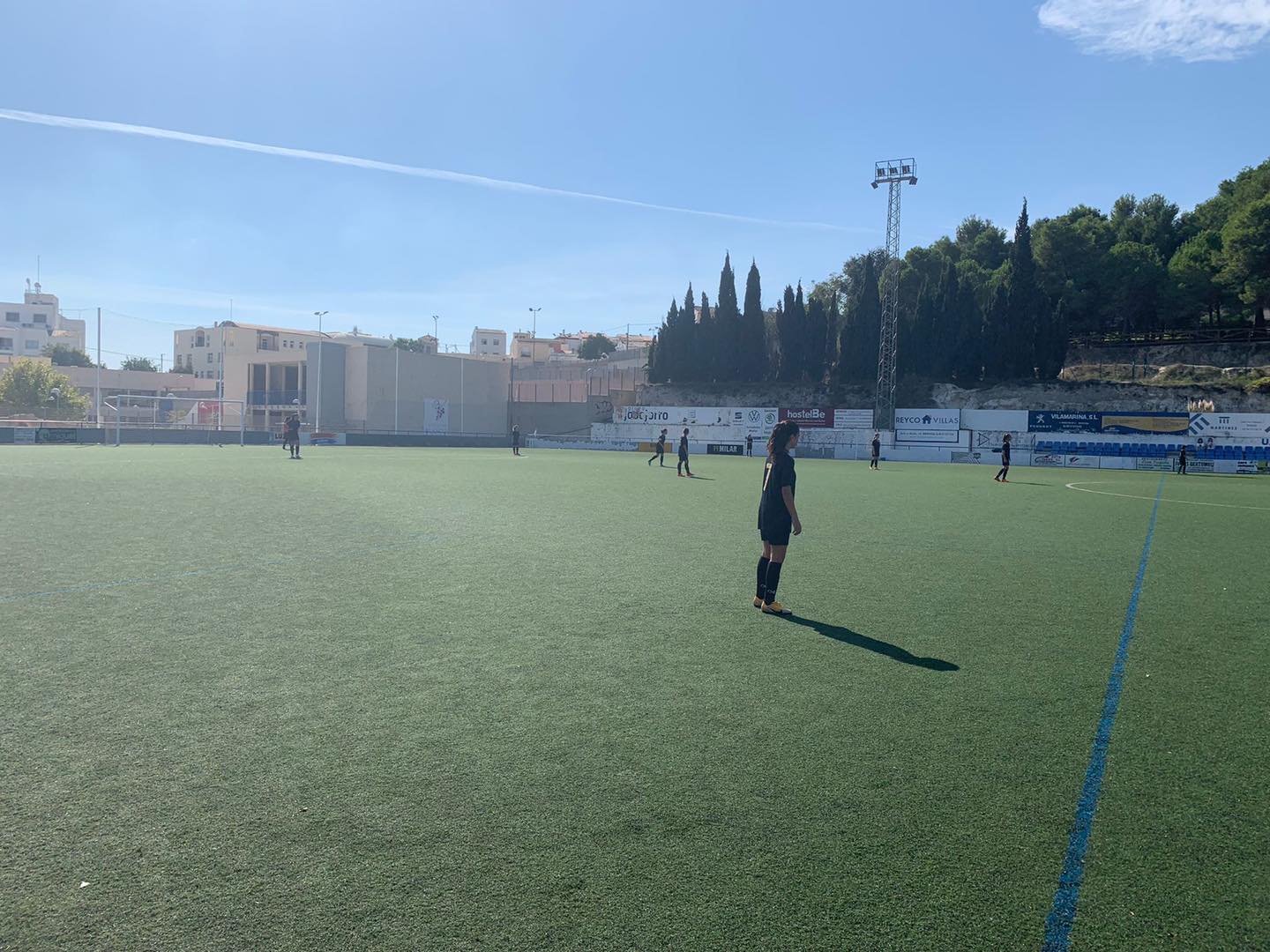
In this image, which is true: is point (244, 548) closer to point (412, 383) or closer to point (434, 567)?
point (434, 567)

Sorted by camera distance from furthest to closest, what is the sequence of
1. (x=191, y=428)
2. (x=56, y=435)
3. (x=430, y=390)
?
(x=430, y=390), (x=191, y=428), (x=56, y=435)

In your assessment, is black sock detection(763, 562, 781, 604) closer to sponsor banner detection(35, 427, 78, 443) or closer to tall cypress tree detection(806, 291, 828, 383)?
sponsor banner detection(35, 427, 78, 443)

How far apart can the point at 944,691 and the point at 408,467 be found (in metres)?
27.3

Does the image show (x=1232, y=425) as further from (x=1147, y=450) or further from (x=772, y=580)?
(x=772, y=580)

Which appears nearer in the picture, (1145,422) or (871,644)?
(871,644)

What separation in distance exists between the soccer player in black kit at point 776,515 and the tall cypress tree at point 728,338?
67532 millimetres

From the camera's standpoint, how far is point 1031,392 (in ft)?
193

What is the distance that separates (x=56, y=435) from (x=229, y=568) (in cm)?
4526

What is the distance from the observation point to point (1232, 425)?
42906 millimetres

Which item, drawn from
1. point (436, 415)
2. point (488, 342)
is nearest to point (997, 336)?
point (436, 415)

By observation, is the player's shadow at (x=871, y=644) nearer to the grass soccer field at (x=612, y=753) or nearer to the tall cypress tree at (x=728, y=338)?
the grass soccer field at (x=612, y=753)

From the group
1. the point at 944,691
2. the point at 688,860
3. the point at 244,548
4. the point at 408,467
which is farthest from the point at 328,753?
the point at 408,467

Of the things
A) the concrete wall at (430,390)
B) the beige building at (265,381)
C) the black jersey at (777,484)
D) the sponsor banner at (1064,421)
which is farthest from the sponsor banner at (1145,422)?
the beige building at (265,381)

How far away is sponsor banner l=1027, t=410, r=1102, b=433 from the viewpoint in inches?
1832
